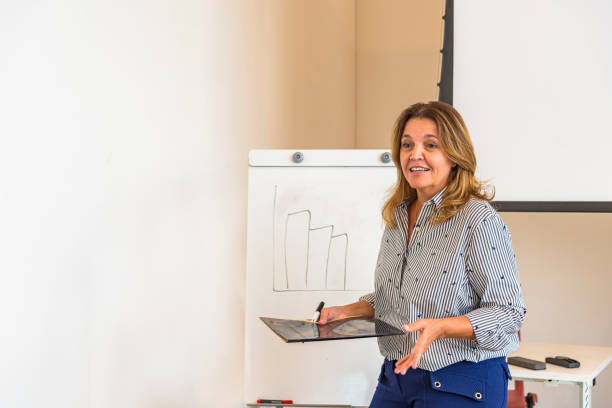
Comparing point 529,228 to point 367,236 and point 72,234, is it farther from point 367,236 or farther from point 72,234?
point 72,234

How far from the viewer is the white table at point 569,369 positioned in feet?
7.08

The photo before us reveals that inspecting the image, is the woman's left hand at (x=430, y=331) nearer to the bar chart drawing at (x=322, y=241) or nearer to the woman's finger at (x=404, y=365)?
the woman's finger at (x=404, y=365)

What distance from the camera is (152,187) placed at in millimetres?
2012

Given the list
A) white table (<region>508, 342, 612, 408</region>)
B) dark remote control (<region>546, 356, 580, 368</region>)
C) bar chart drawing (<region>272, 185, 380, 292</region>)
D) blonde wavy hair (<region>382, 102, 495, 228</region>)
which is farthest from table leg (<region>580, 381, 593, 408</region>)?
blonde wavy hair (<region>382, 102, 495, 228</region>)

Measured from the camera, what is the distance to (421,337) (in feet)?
3.67

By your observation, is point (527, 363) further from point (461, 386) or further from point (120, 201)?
point (120, 201)

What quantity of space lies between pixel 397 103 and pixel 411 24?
0.58 m

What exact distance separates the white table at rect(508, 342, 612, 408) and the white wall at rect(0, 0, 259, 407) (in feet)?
4.26

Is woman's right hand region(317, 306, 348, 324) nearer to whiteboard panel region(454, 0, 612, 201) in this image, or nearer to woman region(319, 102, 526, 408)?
woman region(319, 102, 526, 408)

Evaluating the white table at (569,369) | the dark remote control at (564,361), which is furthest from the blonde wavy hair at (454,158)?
the dark remote control at (564,361)

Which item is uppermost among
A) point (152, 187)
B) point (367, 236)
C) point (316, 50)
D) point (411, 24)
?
point (411, 24)

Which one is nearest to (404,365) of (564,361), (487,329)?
(487,329)

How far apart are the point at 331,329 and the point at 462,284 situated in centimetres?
34

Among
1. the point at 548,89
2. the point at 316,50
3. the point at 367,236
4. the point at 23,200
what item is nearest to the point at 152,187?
the point at 23,200
